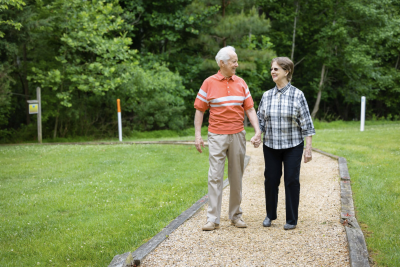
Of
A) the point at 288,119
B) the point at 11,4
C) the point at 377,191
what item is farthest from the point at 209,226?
the point at 11,4

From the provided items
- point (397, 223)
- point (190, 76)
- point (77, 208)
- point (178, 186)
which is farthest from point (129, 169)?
point (190, 76)

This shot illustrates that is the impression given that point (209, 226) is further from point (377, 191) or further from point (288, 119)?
point (377, 191)

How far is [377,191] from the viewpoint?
6.15m

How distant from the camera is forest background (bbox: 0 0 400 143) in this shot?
17.5 m

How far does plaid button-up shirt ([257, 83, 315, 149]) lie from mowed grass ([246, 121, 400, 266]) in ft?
4.37

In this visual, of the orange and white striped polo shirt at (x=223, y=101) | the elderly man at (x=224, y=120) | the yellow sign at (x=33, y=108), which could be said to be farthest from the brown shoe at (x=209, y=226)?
the yellow sign at (x=33, y=108)

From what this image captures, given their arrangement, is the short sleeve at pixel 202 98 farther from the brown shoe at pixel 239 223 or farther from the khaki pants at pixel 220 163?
the brown shoe at pixel 239 223

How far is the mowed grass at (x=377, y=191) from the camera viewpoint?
4043mm

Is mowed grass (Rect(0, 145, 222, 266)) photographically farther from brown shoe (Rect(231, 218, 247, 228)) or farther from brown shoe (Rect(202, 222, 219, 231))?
brown shoe (Rect(231, 218, 247, 228))

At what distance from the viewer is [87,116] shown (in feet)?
67.8

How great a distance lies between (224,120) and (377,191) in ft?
10.1

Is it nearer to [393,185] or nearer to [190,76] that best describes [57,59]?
[190,76]

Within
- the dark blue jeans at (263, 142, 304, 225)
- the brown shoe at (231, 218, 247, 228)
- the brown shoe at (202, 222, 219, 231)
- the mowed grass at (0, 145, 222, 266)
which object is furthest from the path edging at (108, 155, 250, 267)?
the dark blue jeans at (263, 142, 304, 225)

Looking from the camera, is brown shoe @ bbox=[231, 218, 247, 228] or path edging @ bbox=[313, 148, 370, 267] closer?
path edging @ bbox=[313, 148, 370, 267]
